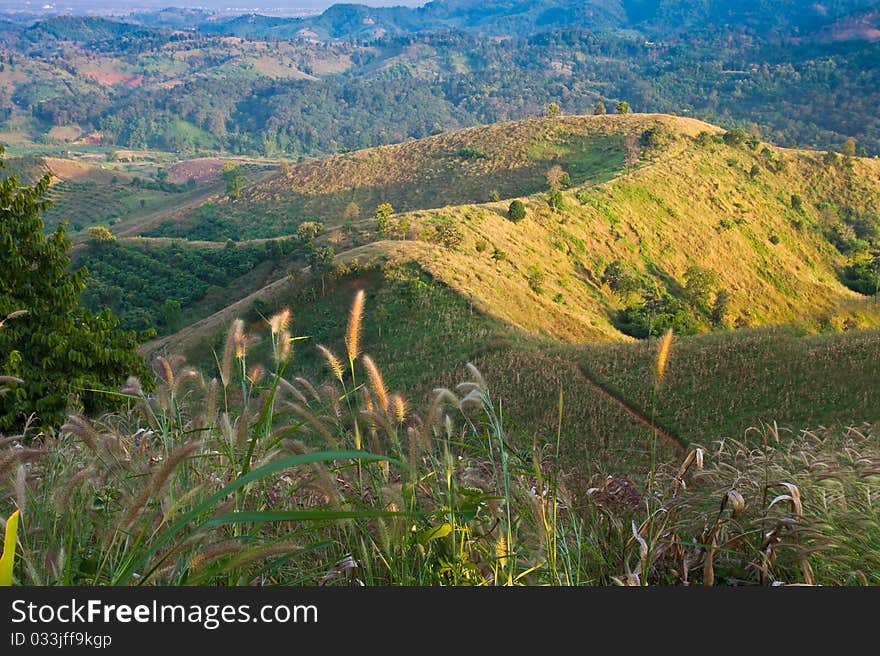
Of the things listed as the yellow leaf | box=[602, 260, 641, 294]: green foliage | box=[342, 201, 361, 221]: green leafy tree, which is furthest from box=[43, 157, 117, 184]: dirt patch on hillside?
the yellow leaf

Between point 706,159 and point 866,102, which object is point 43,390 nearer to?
point 706,159

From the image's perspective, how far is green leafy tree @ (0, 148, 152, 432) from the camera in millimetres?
12492

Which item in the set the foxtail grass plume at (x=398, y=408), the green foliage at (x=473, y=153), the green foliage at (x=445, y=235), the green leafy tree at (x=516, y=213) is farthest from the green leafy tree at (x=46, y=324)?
the green foliage at (x=473, y=153)

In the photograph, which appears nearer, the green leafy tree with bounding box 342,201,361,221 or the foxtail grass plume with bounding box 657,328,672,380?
the foxtail grass plume with bounding box 657,328,672,380

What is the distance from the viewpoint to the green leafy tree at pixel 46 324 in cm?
1249

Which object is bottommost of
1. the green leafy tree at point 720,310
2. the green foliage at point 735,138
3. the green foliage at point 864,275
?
the green foliage at point 864,275

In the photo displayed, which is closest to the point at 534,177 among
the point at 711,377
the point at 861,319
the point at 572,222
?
the point at 572,222

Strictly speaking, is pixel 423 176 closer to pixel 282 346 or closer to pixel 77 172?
pixel 282 346

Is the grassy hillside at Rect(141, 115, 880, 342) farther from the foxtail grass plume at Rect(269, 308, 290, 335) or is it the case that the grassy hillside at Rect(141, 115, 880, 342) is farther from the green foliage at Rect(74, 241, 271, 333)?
the foxtail grass plume at Rect(269, 308, 290, 335)

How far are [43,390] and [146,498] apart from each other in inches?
453

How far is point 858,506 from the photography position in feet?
13.2

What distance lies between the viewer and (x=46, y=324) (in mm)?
13406

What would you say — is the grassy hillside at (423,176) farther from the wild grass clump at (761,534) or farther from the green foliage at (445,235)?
the wild grass clump at (761,534)

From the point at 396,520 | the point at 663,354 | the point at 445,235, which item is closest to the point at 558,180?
the point at 445,235
